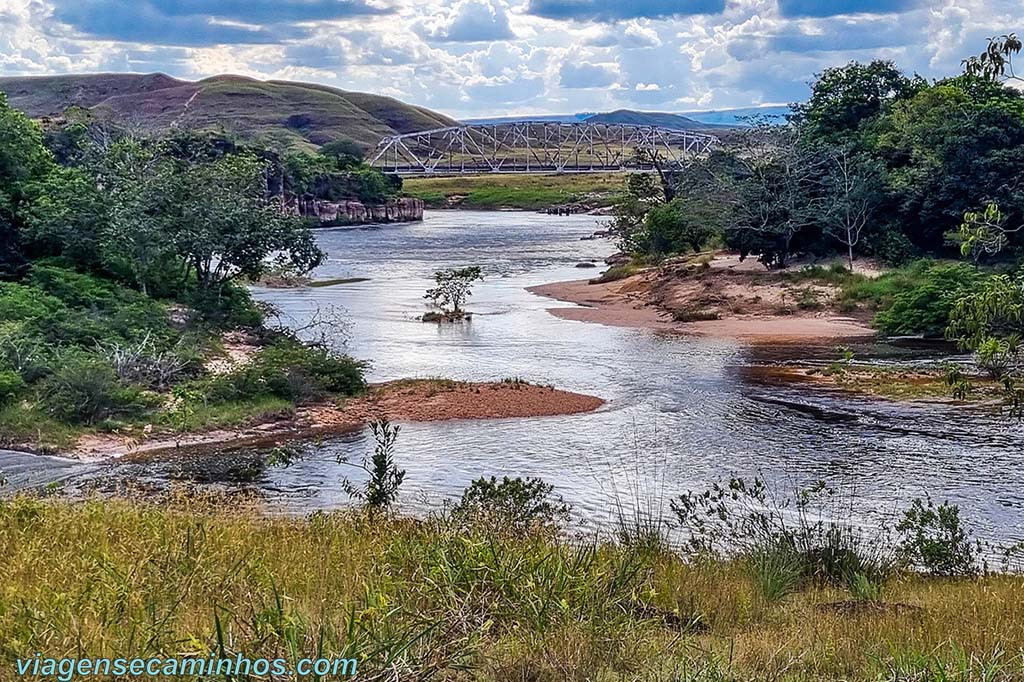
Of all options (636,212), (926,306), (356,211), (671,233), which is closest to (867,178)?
(926,306)

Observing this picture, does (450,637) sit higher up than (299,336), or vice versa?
(450,637)

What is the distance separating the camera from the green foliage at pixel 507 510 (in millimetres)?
9250

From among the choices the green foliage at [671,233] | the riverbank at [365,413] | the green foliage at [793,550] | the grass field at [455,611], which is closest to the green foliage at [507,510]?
the grass field at [455,611]

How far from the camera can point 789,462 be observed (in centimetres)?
1914

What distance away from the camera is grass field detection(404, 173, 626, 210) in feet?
439

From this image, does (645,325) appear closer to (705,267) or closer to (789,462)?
(705,267)

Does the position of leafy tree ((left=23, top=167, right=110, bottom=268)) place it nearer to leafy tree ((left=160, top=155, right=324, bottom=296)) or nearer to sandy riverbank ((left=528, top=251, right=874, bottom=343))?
leafy tree ((left=160, top=155, right=324, bottom=296))

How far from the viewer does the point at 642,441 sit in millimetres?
21312

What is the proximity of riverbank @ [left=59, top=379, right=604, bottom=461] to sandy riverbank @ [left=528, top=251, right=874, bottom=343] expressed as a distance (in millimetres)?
12475

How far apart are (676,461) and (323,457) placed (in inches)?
270

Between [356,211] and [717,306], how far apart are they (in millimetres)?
70969

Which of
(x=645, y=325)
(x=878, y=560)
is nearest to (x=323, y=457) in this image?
(x=878, y=560)

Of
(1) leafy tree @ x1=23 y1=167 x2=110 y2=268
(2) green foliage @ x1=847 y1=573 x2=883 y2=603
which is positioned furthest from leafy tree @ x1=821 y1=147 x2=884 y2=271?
(2) green foliage @ x1=847 y1=573 x2=883 y2=603

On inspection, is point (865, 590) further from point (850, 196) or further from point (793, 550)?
point (850, 196)
